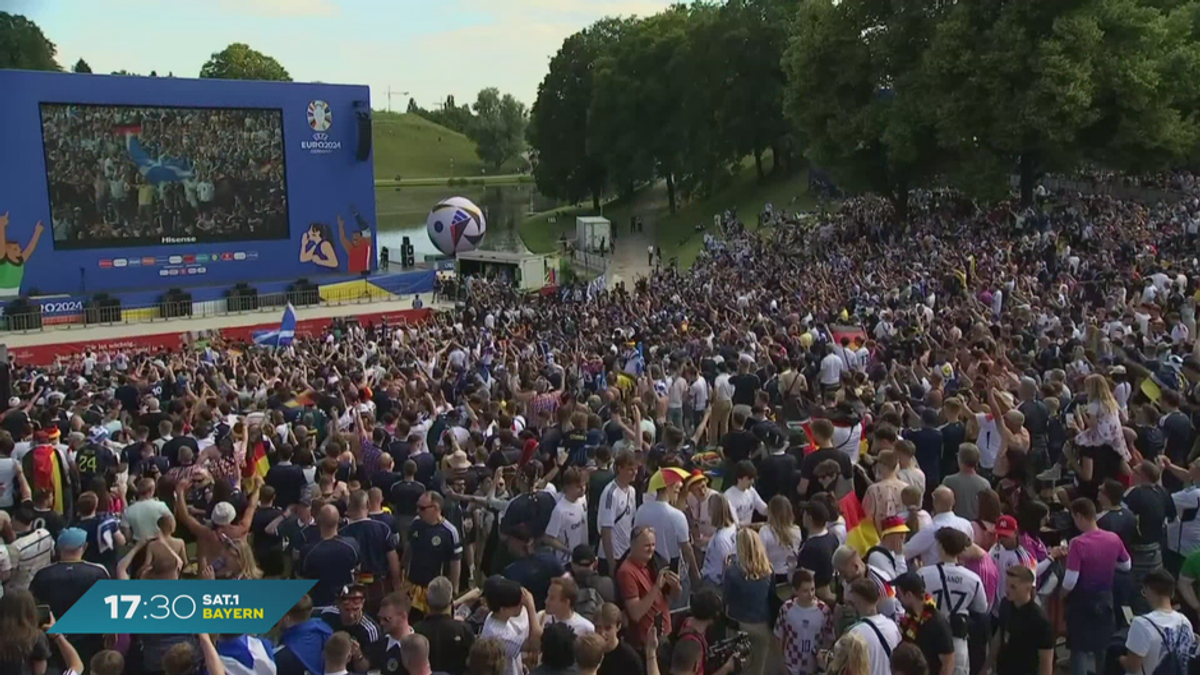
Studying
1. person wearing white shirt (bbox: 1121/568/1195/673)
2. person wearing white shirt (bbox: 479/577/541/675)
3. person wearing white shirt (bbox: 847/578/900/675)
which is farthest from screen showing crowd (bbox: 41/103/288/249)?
person wearing white shirt (bbox: 1121/568/1195/673)

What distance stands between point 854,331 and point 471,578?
979 centimetres

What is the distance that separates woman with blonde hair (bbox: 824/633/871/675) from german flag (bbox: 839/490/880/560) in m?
1.62

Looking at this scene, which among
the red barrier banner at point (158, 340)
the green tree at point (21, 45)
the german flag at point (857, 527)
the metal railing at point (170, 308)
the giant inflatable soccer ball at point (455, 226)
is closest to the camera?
the german flag at point (857, 527)

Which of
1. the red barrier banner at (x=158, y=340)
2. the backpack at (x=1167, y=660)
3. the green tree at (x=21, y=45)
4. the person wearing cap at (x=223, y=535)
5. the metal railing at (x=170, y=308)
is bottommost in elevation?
the red barrier banner at (x=158, y=340)

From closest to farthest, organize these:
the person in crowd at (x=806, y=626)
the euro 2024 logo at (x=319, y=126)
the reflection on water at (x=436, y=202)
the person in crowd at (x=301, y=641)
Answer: the person in crowd at (x=301, y=641)
the person in crowd at (x=806, y=626)
the euro 2024 logo at (x=319, y=126)
the reflection on water at (x=436, y=202)

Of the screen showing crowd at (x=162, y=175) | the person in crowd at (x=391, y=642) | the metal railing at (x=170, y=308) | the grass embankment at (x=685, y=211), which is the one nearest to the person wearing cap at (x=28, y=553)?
the person in crowd at (x=391, y=642)

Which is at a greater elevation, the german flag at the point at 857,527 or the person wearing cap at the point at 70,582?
the german flag at the point at 857,527

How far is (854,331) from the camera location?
1655cm

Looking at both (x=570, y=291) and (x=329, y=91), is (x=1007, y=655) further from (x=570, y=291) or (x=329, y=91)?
(x=329, y=91)

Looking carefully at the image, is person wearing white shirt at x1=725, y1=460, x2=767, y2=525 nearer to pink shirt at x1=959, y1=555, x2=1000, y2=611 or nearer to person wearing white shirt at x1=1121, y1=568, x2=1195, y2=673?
pink shirt at x1=959, y1=555, x2=1000, y2=611

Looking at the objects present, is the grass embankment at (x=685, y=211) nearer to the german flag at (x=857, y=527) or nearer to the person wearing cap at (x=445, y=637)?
the german flag at (x=857, y=527)

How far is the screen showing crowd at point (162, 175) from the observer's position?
3122cm

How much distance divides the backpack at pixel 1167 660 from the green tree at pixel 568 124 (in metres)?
58.6

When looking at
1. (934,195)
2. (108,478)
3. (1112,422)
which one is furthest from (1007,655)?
(934,195)
